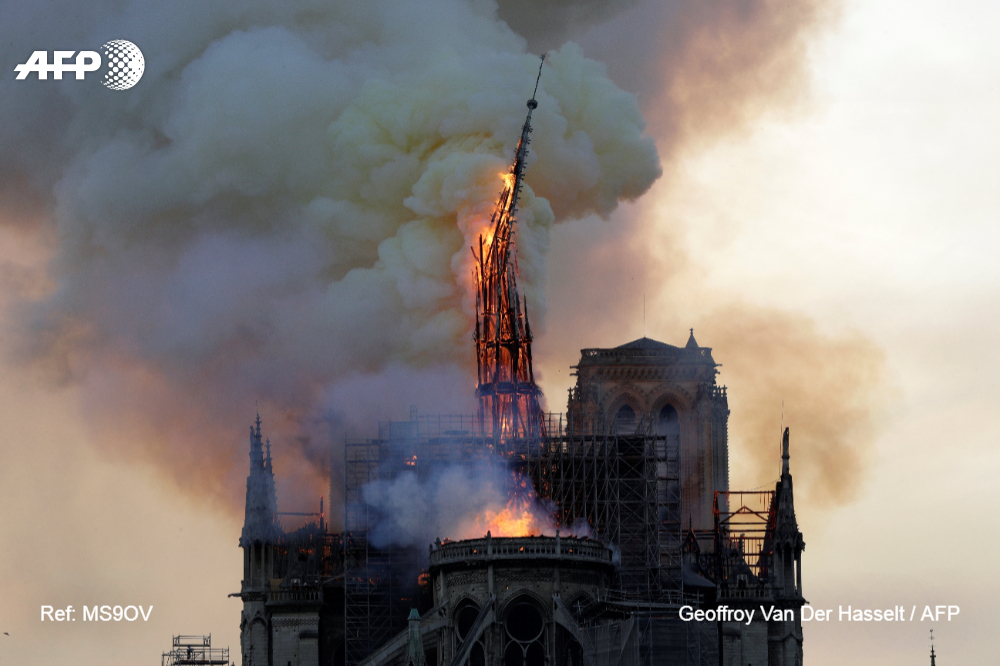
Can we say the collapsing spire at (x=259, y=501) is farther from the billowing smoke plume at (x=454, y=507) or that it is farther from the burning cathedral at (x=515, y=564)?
the billowing smoke plume at (x=454, y=507)

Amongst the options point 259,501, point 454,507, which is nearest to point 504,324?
point 454,507

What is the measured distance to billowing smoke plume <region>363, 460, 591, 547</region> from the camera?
125062mm

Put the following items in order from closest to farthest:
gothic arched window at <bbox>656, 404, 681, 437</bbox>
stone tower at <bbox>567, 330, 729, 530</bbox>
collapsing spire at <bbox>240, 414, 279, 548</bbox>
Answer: collapsing spire at <bbox>240, 414, 279, 548</bbox>, stone tower at <bbox>567, 330, 729, 530</bbox>, gothic arched window at <bbox>656, 404, 681, 437</bbox>

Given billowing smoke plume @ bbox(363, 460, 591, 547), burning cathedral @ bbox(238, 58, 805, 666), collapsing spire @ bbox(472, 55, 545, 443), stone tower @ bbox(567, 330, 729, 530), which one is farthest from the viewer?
stone tower @ bbox(567, 330, 729, 530)

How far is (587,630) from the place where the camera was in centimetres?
11331

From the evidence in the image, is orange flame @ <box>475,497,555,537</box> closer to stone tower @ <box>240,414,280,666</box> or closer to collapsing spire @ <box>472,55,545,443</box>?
collapsing spire @ <box>472,55,545,443</box>

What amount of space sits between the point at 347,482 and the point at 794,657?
2975 centimetres

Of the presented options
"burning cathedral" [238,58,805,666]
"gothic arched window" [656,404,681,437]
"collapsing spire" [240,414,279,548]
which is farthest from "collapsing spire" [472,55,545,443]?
"gothic arched window" [656,404,681,437]

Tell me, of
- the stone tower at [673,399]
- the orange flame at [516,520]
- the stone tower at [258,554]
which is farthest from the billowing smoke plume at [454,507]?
the stone tower at [673,399]

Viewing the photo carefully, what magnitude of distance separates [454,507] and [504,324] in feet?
50.8

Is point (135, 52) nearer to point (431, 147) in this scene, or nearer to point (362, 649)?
point (431, 147)

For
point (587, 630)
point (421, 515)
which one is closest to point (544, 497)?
point (421, 515)

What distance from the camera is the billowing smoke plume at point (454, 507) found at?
125 meters

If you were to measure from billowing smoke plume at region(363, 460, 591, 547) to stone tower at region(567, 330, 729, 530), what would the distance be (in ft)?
117
